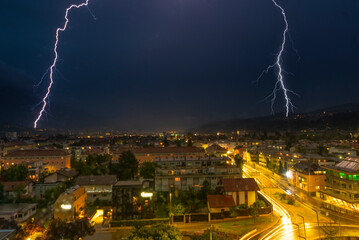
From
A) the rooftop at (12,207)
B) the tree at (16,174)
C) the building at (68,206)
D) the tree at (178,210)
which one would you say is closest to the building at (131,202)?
the tree at (178,210)

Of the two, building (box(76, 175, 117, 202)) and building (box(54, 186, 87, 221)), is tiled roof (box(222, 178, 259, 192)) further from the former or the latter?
building (box(54, 186, 87, 221))

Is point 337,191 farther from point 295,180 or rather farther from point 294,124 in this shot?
point 294,124

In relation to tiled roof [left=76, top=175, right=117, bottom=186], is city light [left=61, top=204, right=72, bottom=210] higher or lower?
lower

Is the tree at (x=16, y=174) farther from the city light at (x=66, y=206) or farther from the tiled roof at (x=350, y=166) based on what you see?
the tiled roof at (x=350, y=166)

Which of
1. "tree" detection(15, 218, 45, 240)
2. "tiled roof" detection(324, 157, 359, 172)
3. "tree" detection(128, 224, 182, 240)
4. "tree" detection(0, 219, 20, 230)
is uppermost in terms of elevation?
"tiled roof" detection(324, 157, 359, 172)

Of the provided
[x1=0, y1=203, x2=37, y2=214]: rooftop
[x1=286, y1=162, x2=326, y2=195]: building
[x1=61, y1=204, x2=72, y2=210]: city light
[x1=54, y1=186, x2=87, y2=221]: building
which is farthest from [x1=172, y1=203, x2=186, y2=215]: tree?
[x1=286, y1=162, x2=326, y2=195]: building

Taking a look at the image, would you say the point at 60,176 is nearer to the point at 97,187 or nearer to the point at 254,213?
the point at 97,187
